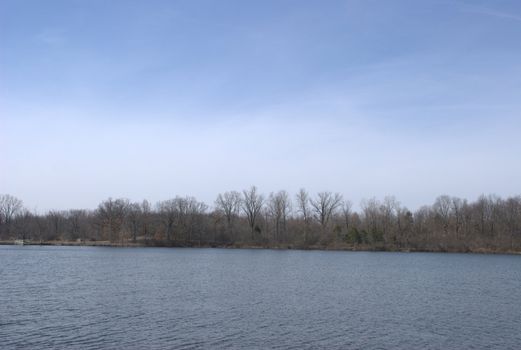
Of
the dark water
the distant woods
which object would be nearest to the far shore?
the distant woods

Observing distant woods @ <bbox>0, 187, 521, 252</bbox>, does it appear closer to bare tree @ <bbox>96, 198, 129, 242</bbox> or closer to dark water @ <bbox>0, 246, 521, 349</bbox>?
bare tree @ <bbox>96, 198, 129, 242</bbox>

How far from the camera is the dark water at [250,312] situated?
23.3 meters

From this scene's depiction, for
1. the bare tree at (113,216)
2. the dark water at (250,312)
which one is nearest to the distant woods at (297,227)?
the bare tree at (113,216)

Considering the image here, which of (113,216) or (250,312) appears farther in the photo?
(113,216)

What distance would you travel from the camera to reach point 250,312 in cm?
3030

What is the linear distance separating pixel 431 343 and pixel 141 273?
35647 millimetres

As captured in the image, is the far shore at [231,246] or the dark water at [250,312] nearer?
the dark water at [250,312]

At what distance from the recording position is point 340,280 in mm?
49281

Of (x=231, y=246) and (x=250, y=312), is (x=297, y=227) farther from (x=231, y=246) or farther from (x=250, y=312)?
(x=250, y=312)

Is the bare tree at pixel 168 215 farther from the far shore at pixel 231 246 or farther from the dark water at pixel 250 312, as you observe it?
the dark water at pixel 250 312

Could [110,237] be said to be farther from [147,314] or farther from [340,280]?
[147,314]

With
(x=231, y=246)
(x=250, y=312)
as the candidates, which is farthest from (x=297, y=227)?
(x=250, y=312)

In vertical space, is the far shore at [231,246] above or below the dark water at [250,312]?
above

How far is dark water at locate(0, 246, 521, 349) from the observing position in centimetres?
Answer: 2328
